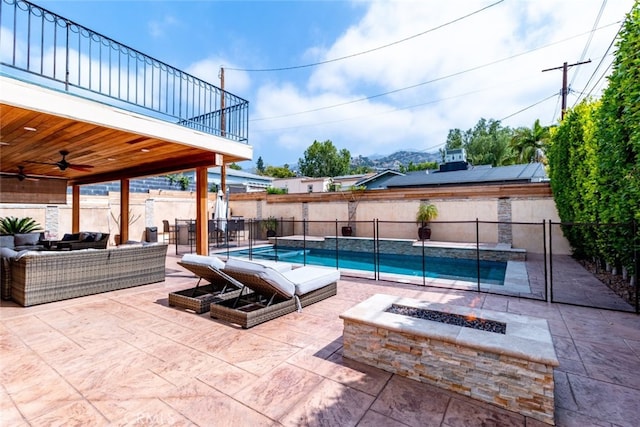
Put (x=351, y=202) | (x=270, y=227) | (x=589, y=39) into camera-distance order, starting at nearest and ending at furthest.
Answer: (x=589, y=39), (x=351, y=202), (x=270, y=227)

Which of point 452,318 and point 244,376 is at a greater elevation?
point 452,318

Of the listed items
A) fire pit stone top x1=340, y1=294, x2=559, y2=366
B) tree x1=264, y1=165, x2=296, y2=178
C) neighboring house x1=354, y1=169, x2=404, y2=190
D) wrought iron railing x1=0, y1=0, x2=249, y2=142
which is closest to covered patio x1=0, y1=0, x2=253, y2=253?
wrought iron railing x1=0, y1=0, x2=249, y2=142

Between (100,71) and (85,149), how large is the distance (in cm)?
191

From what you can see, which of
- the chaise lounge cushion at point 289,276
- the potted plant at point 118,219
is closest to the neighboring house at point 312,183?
the potted plant at point 118,219

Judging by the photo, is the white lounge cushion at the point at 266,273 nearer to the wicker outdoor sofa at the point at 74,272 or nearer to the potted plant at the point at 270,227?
the wicker outdoor sofa at the point at 74,272

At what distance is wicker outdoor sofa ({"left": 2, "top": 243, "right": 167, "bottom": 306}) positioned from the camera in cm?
453

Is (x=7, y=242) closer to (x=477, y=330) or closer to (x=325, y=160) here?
(x=477, y=330)

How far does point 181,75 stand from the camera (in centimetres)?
567

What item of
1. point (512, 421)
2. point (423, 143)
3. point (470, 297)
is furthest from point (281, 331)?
point (423, 143)

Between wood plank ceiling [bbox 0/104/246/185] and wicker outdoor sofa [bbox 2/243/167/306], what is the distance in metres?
1.85

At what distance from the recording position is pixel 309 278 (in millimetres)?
4648

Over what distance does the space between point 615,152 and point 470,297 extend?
2.91 meters

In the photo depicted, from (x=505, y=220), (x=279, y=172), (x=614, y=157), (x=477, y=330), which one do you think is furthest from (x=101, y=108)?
(x=279, y=172)

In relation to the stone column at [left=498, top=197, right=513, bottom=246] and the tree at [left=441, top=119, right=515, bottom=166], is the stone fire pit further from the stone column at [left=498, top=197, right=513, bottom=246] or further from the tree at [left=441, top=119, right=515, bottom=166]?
the tree at [left=441, top=119, right=515, bottom=166]
